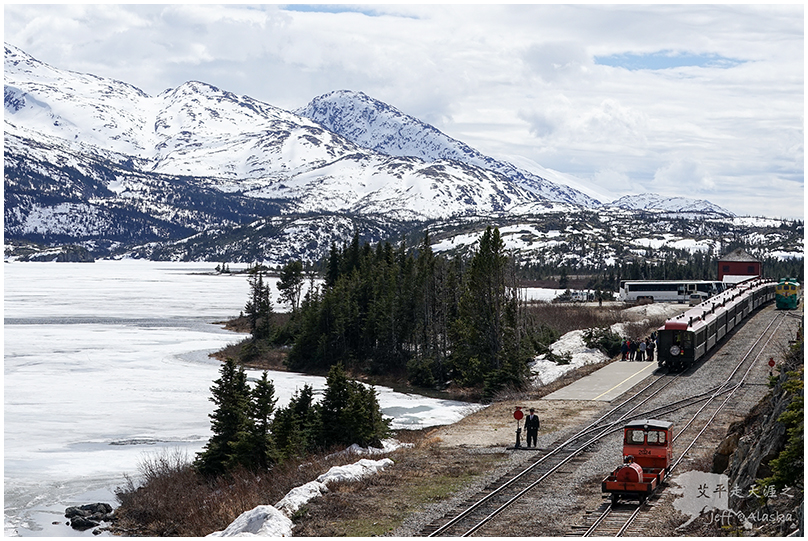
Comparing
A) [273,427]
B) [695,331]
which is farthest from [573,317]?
[273,427]

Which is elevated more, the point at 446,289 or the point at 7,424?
the point at 446,289

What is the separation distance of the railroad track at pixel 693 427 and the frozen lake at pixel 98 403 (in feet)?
50.5

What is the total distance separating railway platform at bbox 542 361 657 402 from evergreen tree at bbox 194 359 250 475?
765 inches

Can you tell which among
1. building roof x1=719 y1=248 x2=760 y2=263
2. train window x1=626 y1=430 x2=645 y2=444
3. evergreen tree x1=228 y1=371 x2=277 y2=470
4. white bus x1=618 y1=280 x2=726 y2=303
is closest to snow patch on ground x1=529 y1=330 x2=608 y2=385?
evergreen tree x1=228 y1=371 x2=277 y2=470

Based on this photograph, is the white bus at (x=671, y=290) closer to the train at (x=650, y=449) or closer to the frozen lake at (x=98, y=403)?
the frozen lake at (x=98, y=403)

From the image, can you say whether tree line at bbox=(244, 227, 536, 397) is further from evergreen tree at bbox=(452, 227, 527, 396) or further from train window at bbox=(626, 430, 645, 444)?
train window at bbox=(626, 430, 645, 444)

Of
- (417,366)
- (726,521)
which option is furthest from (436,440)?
(417,366)

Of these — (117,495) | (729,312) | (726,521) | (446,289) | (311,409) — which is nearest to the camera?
(726,521)

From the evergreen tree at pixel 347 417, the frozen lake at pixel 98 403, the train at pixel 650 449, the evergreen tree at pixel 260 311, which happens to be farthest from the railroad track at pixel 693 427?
the evergreen tree at pixel 260 311

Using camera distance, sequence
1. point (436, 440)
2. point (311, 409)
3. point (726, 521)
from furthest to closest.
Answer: point (311, 409)
point (436, 440)
point (726, 521)

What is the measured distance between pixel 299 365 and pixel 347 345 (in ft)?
17.7

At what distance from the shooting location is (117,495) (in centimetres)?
3428

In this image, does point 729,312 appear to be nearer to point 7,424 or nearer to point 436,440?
point 436,440

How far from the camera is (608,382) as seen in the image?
53.2 meters
